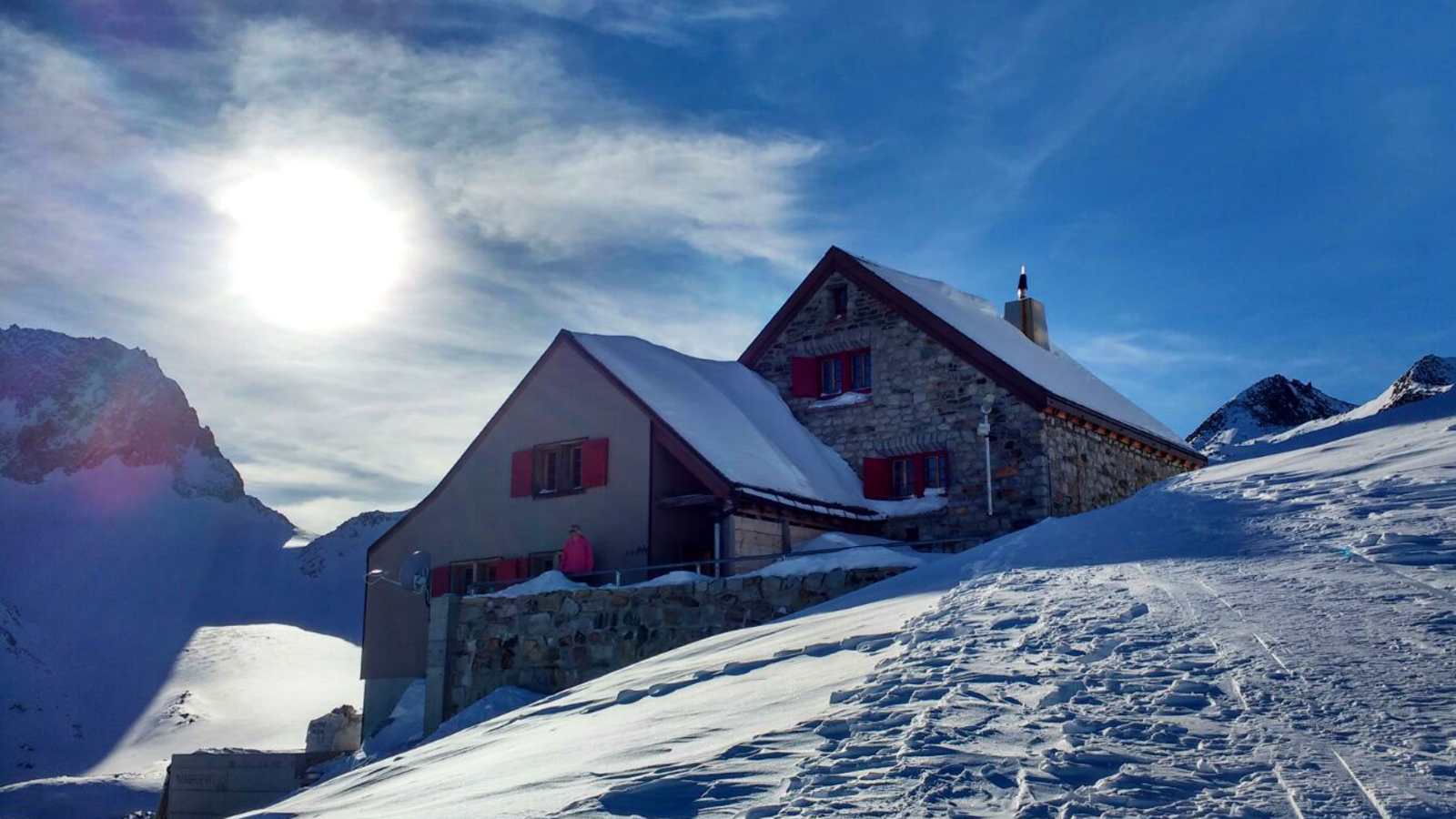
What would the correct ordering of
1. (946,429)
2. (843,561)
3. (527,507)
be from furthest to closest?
(946,429) → (527,507) → (843,561)

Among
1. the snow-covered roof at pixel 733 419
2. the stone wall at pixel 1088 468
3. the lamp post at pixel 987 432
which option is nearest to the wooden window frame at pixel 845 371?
the snow-covered roof at pixel 733 419

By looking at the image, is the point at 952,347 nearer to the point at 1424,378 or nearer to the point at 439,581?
the point at 439,581

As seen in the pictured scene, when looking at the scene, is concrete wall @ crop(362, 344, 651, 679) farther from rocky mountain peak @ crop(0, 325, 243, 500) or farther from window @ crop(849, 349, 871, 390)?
rocky mountain peak @ crop(0, 325, 243, 500)

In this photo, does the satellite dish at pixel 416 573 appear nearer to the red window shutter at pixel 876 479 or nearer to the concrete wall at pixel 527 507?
the concrete wall at pixel 527 507

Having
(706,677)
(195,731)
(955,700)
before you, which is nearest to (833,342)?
(706,677)

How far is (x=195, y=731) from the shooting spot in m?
61.7

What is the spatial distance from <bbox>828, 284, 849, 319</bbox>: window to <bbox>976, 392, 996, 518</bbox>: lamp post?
3689 millimetres

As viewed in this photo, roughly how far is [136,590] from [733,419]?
89.8 metres

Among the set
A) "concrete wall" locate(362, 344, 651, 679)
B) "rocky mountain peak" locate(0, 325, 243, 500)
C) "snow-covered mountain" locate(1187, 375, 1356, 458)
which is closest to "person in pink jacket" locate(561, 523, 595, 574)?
"concrete wall" locate(362, 344, 651, 679)

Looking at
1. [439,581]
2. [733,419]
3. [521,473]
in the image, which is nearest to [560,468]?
[521,473]

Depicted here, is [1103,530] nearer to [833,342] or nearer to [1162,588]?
[1162,588]

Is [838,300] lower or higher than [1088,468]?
higher

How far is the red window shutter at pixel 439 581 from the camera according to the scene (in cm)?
2195

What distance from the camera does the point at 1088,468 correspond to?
74.3 feet
